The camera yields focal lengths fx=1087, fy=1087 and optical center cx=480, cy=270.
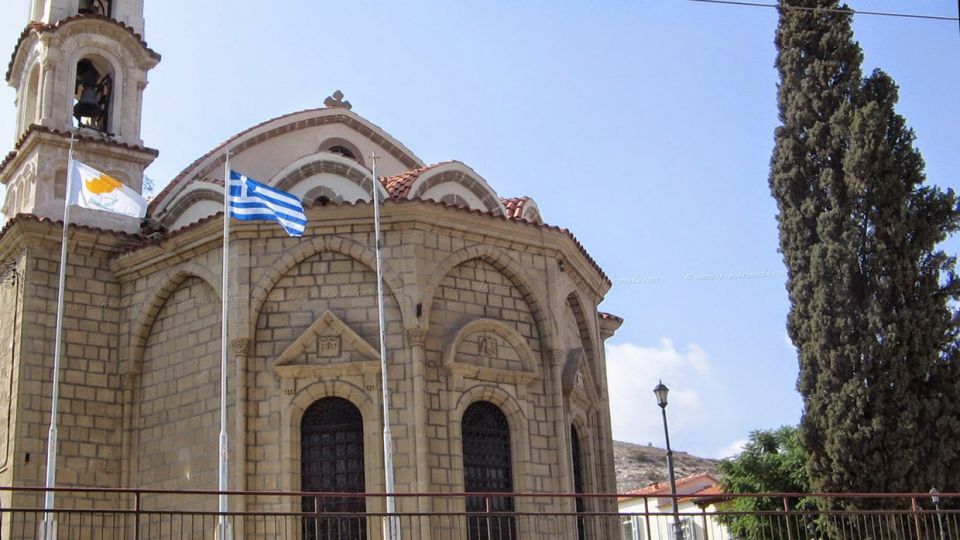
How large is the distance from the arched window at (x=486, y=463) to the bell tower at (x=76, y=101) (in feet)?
23.3

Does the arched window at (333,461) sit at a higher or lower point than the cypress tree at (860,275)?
lower

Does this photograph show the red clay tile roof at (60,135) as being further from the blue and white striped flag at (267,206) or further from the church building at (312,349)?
the blue and white striped flag at (267,206)

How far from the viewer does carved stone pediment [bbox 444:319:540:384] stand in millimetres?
15602

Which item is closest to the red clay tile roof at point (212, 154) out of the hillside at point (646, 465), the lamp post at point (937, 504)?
the lamp post at point (937, 504)

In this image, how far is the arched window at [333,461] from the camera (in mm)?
14859

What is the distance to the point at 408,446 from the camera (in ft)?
48.5

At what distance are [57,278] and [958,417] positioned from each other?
1430cm

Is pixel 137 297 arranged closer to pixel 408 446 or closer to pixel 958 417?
pixel 408 446

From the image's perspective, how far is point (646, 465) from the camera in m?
58.8

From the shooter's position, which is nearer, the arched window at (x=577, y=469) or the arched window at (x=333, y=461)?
the arched window at (x=333, y=461)

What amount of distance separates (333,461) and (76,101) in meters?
9.22

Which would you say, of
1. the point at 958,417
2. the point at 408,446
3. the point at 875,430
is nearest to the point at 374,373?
the point at 408,446

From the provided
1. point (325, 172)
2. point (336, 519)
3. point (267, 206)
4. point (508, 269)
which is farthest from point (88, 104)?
Result: point (336, 519)

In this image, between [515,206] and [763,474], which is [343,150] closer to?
[515,206]
